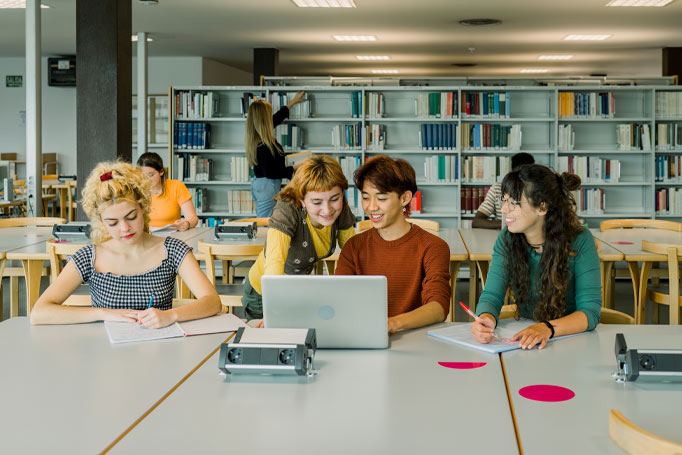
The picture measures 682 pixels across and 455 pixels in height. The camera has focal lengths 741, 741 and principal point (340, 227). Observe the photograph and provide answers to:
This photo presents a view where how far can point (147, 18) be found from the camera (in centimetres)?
855

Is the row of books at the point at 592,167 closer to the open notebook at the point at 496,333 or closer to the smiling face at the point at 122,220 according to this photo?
the open notebook at the point at 496,333

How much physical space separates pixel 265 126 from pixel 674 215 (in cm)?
416

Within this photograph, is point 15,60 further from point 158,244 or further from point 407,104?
point 158,244

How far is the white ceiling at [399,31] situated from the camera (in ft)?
25.6

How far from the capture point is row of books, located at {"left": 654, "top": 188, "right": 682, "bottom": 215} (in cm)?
730

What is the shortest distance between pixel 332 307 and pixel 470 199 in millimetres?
5635

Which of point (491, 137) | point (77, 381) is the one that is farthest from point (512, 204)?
point (491, 137)

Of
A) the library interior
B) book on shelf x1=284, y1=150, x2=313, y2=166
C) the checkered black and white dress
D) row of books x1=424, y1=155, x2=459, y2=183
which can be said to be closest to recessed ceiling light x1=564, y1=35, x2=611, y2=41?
row of books x1=424, y1=155, x2=459, y2=183

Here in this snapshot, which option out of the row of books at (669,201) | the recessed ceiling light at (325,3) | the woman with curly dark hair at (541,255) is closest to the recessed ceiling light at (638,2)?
the row of books at (669,201)

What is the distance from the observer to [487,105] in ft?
24.0

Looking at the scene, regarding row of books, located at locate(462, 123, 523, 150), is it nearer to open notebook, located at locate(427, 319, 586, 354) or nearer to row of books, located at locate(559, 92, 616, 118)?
row of books, located at locate(559, 92, 616, 118)

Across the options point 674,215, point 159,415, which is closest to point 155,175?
point 159,415

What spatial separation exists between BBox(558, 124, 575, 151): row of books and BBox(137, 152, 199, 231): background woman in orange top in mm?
3929

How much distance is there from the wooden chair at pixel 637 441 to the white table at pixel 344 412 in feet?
0.63
